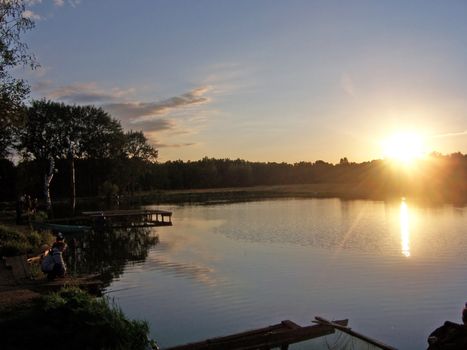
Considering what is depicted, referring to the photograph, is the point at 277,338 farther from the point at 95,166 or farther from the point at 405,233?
the point at 95,166

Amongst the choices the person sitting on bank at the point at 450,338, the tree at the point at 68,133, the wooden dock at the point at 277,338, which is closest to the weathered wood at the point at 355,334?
the wooden dock at the point at 277,338

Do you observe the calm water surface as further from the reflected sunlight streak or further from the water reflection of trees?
the water reflection of trees

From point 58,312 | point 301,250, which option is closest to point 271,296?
point 58,312

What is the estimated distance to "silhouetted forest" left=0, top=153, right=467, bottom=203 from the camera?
66169 millimetres

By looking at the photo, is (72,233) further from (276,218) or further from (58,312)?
(58,312)

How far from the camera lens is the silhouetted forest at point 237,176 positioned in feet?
217

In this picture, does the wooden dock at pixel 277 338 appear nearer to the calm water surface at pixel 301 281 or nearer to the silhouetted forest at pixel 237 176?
the calm water surface at pixel 301 281

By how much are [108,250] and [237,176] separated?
318 feet

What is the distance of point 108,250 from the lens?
26922mm

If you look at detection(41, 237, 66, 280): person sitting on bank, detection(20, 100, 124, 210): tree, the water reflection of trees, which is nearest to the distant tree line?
detection(20, 100, 124, 210): tree

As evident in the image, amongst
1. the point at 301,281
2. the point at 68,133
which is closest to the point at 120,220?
the point at 301,281

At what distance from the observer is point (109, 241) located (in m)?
30.9

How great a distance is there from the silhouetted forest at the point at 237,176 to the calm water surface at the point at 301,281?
28290mm

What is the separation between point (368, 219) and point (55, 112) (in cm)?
5144
